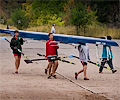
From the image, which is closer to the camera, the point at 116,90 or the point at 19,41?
the point at 116,90

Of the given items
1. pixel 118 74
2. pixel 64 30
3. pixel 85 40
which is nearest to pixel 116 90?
pixel 85 40

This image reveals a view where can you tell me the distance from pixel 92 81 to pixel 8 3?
10534 cm

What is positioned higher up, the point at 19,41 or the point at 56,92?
the point at 19,41

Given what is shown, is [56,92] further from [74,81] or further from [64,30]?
[64,30]

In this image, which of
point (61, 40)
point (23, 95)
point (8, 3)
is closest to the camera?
point (23, 95)

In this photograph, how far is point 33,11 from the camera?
7975 centimetres

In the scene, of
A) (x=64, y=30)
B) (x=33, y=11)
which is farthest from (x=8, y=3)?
(x=64, y=30)

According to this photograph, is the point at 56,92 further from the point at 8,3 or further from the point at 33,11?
the point at 8,3

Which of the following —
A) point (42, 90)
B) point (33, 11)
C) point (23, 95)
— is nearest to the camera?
point (23, 95)

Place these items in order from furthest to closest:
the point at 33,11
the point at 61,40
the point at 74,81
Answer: the point at 33,11
the point at 74,81
the point at 61,40

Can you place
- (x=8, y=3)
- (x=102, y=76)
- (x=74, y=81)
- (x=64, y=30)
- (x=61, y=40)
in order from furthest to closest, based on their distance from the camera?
(x=8, y=3), (x=64, y=30), (x=102, y=76), (x=74, y=81), (x=61, y=40)

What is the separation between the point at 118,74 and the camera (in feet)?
46.4

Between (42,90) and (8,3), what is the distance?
10697 centimetres

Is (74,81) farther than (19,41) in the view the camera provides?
No
